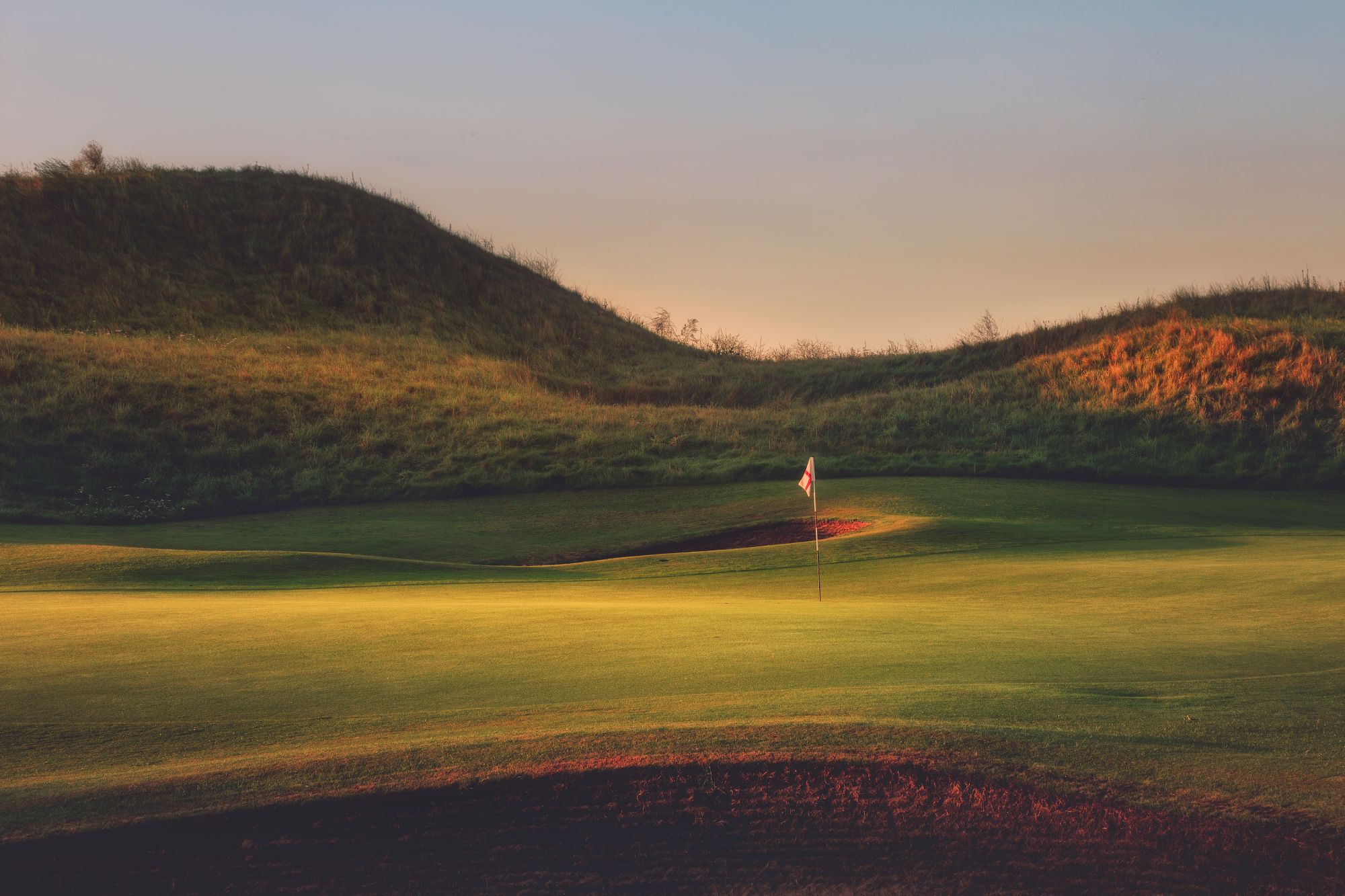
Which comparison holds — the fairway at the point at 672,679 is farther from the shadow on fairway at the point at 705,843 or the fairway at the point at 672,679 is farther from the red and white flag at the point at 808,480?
the red and white flag at the point at 808,480

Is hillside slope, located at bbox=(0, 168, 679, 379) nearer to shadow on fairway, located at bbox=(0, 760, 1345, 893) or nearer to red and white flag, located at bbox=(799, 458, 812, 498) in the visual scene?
red and white flag, located at bbox=(799, 458, 812, 498)

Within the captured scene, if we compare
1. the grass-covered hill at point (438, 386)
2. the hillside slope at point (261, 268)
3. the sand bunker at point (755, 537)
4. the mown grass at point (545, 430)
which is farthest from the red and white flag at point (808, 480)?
the hillside slope at point (261, 268)

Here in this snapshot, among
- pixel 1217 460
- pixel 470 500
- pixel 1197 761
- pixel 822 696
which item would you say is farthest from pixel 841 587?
pixel 1217 460

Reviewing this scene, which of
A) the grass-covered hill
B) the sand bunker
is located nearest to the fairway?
the sand bunker

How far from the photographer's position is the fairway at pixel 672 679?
519cm

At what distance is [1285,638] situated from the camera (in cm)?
834

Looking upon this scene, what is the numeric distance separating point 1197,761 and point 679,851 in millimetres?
2625

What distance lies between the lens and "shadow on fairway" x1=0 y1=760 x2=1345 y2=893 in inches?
178

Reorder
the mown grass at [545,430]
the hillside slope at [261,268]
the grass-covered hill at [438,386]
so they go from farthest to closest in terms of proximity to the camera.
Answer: the hillside slope at [261,268]
the grass-covered hill at [438,386]
the mown grass at [545,430]

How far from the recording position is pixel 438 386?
39719 millimetres

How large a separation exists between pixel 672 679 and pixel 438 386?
34112 mm

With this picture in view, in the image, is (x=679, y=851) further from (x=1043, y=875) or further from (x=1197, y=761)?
(x=1197, y=761)

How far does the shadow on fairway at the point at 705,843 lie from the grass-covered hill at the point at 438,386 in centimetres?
2344

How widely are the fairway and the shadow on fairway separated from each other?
0.12 metres
